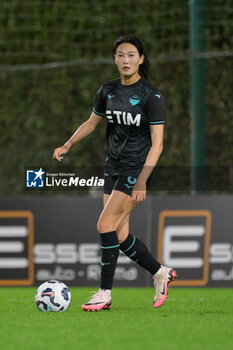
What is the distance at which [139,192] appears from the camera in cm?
635

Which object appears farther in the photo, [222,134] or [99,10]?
[99,10]

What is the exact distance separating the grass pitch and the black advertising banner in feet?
5.97

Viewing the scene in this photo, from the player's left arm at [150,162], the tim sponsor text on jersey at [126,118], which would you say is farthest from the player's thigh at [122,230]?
the tim sponsor text on jersey at [126,118]

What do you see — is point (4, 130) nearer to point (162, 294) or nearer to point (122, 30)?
point (122, 30)

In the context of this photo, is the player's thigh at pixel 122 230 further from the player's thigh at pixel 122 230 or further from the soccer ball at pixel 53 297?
the soccer ball at pixel 53 297

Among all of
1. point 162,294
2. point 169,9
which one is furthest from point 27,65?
point 162,294

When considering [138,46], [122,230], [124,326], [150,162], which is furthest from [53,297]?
[138,46]

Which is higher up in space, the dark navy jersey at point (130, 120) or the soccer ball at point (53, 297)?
the dark navy jersey at point (130, 120)

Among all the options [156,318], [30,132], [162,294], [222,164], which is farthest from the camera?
[30,132]

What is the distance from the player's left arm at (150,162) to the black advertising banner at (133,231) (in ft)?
11.1

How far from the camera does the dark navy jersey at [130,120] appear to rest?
6473 millimetres

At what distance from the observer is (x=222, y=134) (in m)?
10.6

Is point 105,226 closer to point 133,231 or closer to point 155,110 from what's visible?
point 155,110

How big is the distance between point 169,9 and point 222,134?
6.31 feet
